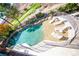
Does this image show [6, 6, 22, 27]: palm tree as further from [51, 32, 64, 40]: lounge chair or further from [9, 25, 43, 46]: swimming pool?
[51, 32, 64, 40]: lounge chair

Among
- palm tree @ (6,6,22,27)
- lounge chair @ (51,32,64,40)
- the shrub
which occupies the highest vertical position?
the shrub

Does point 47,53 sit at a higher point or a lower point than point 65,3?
lower

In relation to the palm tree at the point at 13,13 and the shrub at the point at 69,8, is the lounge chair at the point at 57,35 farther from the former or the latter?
the palm tree at the point at 13,13

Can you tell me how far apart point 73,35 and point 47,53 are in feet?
0.72

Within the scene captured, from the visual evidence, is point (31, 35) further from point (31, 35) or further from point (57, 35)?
point (57, 35)

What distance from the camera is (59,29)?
3.77 feet

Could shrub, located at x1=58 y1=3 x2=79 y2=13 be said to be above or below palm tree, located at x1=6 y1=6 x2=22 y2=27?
above

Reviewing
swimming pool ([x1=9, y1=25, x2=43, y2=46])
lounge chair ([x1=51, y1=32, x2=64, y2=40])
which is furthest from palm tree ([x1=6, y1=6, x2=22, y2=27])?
lounge chair ([x1=51, y1=32, x2=64, y2=40])

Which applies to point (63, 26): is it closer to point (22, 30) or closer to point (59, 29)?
point (59, 29)

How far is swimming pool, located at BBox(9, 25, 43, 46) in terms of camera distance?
114 centimetres

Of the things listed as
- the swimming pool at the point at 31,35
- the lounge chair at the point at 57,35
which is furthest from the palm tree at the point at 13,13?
the lounge chair at the point at 57,35

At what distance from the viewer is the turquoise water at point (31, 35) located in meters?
1.14

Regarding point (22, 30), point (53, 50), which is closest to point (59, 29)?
point (53, 50)

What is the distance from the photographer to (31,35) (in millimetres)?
1145
